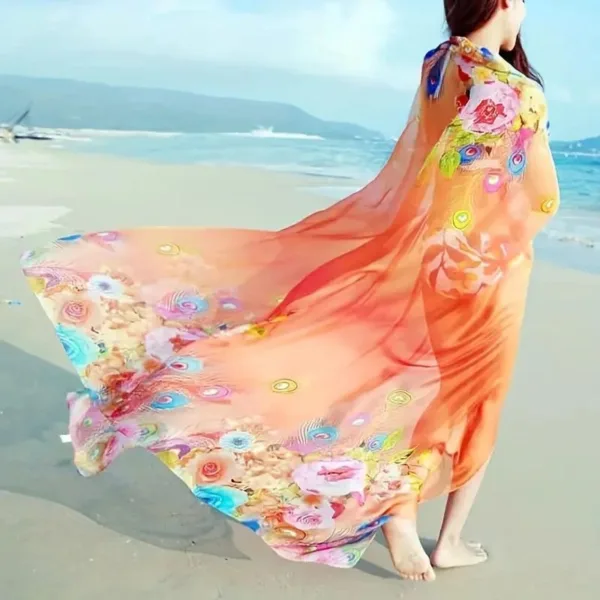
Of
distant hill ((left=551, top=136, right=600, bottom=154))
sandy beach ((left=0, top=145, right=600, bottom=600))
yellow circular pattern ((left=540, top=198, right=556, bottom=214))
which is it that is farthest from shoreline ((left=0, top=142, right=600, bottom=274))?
yellow circular pattern ((left=540, top=198, right=556, bottom=214))

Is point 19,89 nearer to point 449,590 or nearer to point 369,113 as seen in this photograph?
point 369,113

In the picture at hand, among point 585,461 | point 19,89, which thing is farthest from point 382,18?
point 585,461

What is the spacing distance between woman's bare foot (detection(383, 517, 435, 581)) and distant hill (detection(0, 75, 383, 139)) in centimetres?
708

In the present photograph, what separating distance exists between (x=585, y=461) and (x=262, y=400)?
880 millimetres

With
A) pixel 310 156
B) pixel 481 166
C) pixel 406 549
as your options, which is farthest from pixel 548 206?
pixel 310 156

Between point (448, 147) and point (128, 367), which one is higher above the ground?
point (448, 147)

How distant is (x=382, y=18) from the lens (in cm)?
740

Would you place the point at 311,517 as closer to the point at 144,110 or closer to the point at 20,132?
the point at 20,132

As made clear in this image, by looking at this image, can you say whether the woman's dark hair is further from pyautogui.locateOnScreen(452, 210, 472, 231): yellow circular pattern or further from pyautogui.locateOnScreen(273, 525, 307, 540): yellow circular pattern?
pyautogui.locateOnScreen(273, 525, 307, 540): yellow circular pattern

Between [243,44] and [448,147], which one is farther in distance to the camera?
[243,44]

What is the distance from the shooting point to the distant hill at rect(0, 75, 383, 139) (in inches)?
321

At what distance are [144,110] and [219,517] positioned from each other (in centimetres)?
746

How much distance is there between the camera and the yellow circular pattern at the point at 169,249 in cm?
159

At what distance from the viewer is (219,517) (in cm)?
162
